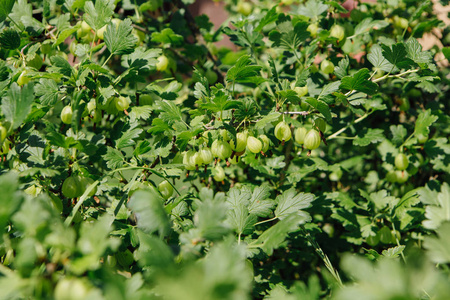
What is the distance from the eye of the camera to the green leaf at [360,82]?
916 mm

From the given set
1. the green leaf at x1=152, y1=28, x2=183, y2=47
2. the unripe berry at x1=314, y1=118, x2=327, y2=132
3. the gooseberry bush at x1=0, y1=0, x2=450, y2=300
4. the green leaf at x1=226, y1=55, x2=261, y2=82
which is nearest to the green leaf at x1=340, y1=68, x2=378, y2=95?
the gooseberry bush at x1=0, y1=0, x2=450, y2=300

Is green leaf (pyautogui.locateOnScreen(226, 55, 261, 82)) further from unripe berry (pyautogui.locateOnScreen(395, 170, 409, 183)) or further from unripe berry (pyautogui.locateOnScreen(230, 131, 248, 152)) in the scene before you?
unripe berry (pyautogui.locateOnScreen(395, 170, 409, 183))

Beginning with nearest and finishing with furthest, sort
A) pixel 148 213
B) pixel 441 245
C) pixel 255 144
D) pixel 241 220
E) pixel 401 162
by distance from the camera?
1. pixel 441 245
2. pixel 148 213
3. pixel 241 220
4. pixel 255 144
5. pixel 401 162

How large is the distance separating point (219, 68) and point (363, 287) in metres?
1.46

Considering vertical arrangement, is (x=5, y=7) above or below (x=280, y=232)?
above

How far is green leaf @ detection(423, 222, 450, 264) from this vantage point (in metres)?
0.48

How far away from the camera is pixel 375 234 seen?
1159 millimetres

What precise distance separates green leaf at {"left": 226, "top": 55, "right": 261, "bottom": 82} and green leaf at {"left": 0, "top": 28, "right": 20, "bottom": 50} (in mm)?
647

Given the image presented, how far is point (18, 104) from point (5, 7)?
0.57 metres

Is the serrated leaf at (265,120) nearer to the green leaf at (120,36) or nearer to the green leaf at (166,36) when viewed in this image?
the green leaf at (120,36)

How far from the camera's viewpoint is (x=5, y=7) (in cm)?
107

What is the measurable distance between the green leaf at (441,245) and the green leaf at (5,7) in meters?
1.24

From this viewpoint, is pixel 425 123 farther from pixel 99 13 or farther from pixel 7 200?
pixel 7 200

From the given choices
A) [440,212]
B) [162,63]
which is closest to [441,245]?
[440,212]
